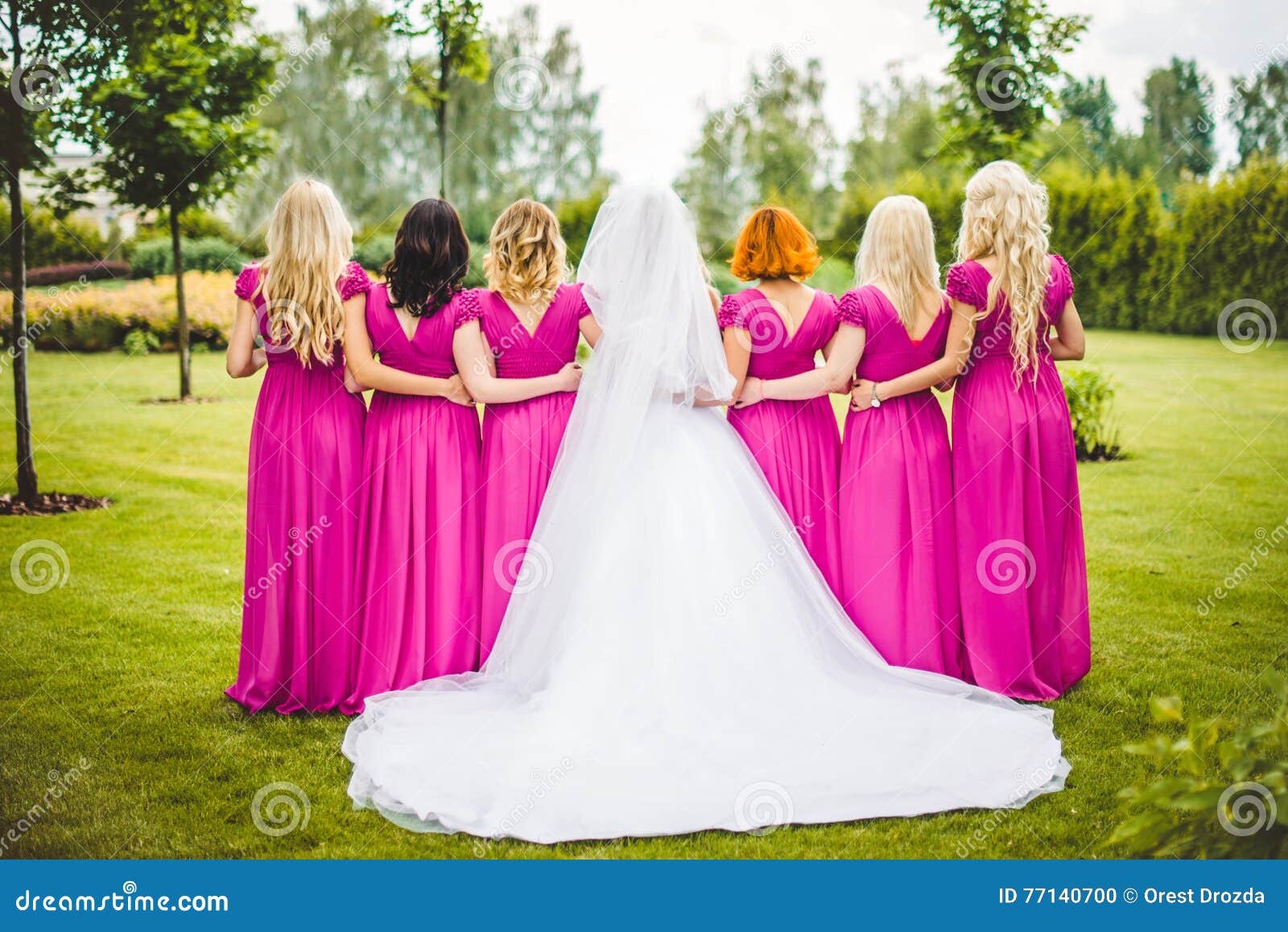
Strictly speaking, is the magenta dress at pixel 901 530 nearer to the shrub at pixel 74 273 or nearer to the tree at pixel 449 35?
the tree at pixel 449 35

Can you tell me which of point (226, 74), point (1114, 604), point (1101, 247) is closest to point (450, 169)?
point (1101, 247)

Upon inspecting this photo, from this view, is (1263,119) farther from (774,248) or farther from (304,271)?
(304,271)

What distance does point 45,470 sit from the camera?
9.45m

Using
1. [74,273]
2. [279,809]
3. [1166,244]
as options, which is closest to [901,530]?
[279,809]

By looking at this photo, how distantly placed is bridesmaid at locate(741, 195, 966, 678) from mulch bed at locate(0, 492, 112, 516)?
6243mm

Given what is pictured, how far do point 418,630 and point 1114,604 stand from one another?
412cm

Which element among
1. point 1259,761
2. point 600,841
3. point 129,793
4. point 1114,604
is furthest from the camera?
point 1114,604

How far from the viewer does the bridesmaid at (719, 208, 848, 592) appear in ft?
14.7

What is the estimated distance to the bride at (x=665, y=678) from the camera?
3.58 meters

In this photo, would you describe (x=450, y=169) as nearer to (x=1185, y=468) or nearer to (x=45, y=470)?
(x=45, y=470)

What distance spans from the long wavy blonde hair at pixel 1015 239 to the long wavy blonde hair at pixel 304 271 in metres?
2.72
